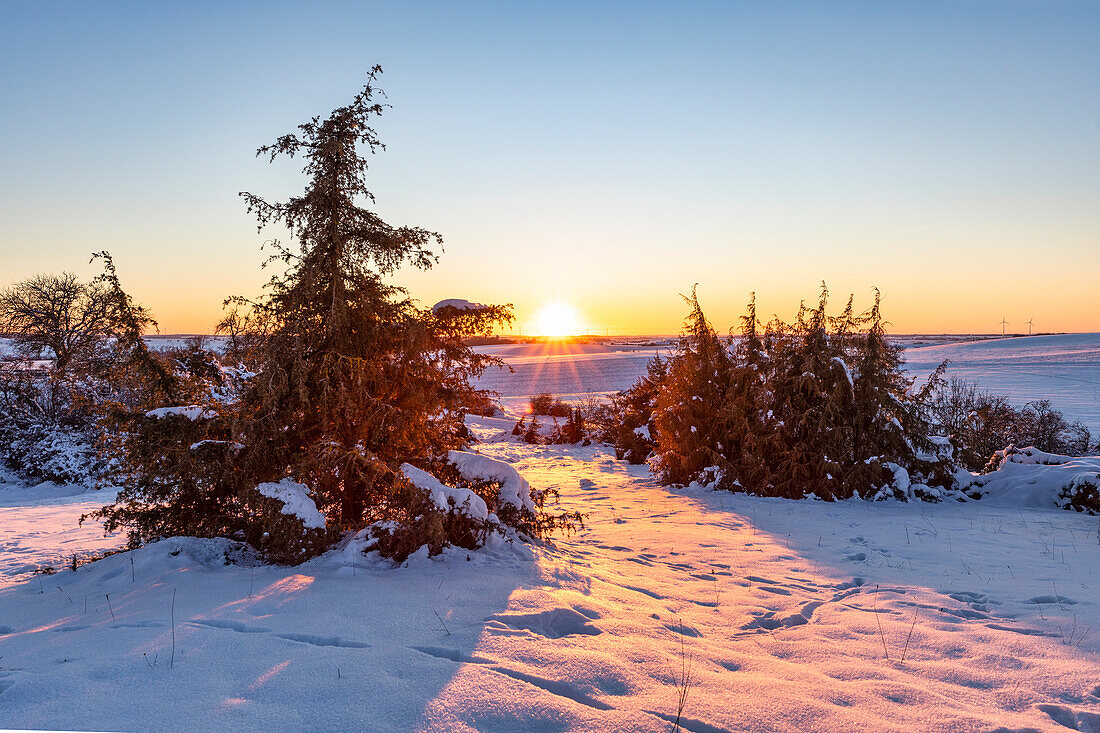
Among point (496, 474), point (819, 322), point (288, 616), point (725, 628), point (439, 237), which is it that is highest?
point (439, 237)

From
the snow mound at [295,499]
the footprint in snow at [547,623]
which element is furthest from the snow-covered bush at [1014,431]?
the snow mound at [295,499]

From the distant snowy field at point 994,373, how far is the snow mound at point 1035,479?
12.0 metres

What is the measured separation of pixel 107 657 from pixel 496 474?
12.9ft

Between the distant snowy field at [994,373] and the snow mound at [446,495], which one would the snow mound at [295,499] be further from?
the distant snowy field at [994,373]

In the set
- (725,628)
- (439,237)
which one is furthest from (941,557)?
(439,237)

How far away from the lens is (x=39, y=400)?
15.0 m

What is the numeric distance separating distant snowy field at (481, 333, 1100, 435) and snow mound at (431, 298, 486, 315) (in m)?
16.6

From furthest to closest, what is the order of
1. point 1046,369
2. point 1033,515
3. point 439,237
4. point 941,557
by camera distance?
1. point 1046,369
2. point 1033,515
3. point 941,557
4. point 439,237

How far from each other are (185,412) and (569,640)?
4.48 metres

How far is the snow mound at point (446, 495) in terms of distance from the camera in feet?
18.2

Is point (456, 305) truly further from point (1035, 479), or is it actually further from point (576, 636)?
point (1035, 479)

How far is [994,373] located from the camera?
142 ft

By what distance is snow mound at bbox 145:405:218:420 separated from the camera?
563 centimetres

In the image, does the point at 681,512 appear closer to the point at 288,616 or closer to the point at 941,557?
the point at 941,557
